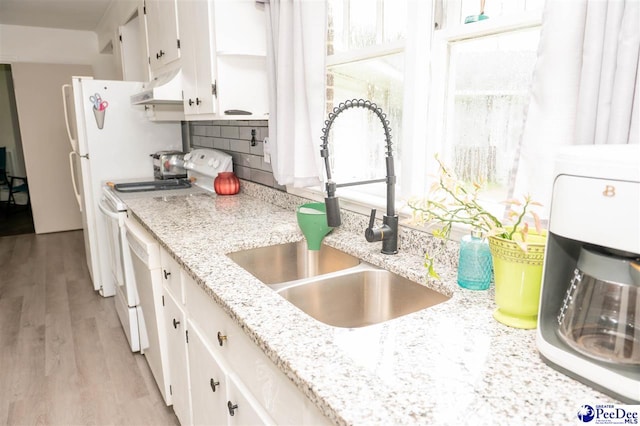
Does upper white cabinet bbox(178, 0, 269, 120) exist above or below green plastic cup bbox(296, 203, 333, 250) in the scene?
above

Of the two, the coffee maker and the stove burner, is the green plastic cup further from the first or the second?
the stove burner

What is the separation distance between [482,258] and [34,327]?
3.05 meters

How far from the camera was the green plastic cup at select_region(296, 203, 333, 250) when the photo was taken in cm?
165

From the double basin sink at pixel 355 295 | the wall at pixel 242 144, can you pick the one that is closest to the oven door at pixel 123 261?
the wall at pixel 242 144

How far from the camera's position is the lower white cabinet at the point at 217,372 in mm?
922

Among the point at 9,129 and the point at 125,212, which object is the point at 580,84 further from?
the point at 9,129

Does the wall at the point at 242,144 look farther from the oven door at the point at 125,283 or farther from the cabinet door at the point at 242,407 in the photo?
the cabinet door at the point at 242,407

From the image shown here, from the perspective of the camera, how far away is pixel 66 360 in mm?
2545

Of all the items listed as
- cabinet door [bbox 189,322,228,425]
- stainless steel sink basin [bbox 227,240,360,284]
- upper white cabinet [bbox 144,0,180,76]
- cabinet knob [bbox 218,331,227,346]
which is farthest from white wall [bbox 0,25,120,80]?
cabinet knob [bbox 218,331,227,346]

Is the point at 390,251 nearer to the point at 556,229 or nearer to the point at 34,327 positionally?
the point at 556,229

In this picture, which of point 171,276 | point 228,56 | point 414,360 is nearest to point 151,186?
point 228,56

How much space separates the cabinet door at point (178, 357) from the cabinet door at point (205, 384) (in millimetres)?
84

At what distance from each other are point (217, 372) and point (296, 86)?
1.16 m

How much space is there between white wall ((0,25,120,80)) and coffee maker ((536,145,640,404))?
5366 millimetres
